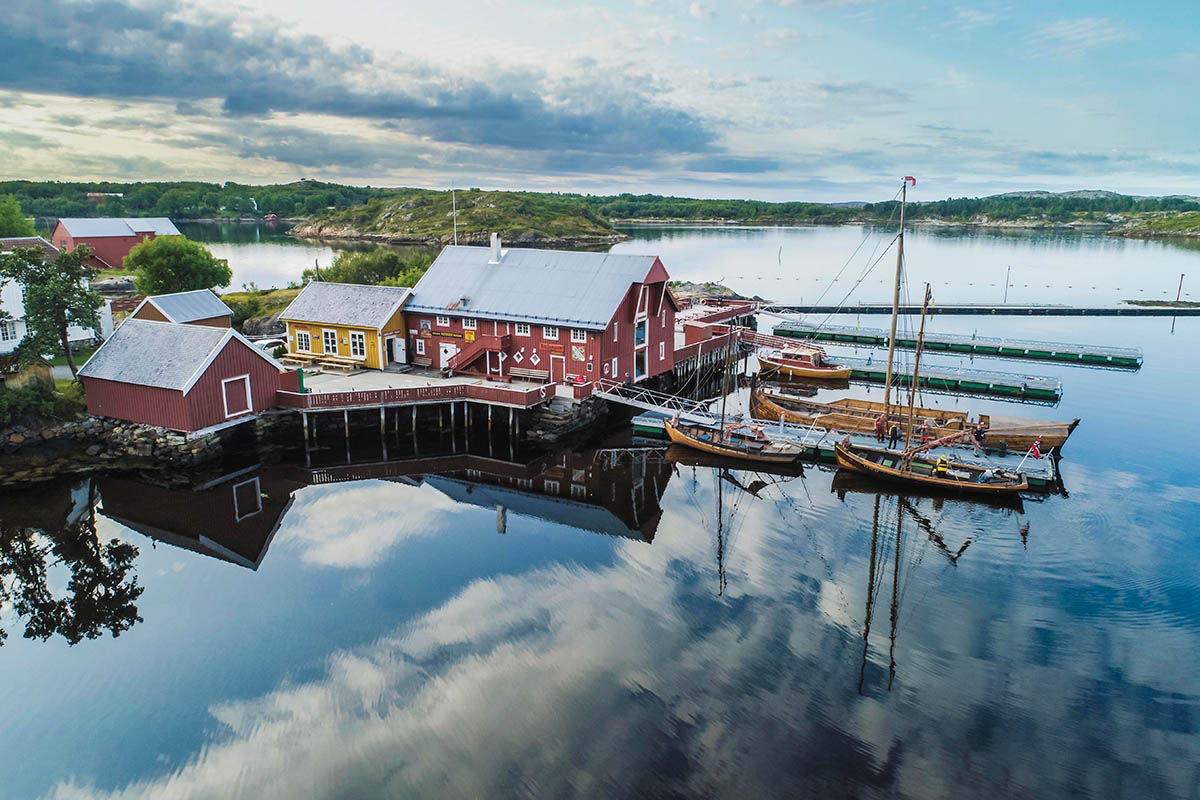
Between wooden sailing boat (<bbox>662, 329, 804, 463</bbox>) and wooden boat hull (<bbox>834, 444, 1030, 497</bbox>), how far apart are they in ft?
8.33

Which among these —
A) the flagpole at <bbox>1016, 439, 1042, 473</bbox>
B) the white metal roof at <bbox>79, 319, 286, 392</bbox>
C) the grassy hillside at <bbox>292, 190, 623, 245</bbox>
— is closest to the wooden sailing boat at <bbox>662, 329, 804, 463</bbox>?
the flagpole at <bbox>1016, 439, 1042, 473</bbox>

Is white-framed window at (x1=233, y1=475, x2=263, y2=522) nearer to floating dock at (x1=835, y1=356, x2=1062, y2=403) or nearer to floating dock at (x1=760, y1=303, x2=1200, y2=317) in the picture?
floating dock at (x1=835, y1=356, x2=1062, y2=403)

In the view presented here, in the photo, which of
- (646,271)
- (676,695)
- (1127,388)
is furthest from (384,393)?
(1127,388)

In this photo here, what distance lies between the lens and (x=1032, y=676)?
63.9 feet

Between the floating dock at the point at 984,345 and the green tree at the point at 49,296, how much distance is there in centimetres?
5173

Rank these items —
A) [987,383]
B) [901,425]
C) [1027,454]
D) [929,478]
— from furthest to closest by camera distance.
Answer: [987,383] < [901,425] < [1027,454] < [929,478]

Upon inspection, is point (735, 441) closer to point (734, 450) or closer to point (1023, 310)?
point (734, 450)

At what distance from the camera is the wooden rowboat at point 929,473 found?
30969 mm

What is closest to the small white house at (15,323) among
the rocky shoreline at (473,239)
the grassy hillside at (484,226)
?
the rocky shoreline at (473,239)

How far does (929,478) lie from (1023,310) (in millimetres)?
55241

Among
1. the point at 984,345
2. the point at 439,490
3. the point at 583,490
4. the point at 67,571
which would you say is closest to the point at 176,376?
the point at 67,571

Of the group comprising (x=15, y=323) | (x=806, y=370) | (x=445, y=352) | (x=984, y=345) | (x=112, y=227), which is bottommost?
(x=806, y=370)

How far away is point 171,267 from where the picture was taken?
58.4 m

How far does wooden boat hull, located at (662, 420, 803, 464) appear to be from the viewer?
3494 cm
